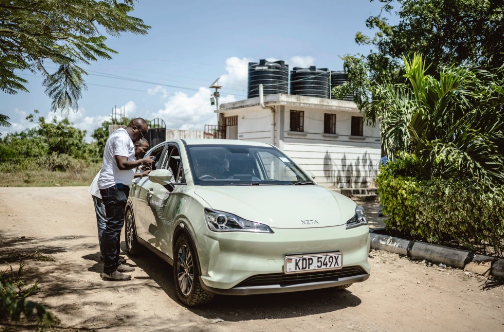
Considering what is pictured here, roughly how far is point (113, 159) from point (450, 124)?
17.4 feet

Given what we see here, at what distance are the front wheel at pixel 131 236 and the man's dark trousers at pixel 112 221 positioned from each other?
112 cm

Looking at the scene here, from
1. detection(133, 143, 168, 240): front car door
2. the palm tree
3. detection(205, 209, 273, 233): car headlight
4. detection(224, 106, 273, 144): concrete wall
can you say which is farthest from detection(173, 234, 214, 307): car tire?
detection(224, 106, 273, 144): concrete wall

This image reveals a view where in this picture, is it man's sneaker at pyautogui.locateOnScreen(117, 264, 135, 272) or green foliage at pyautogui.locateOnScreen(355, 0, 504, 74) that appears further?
green foliage at pyautogui.locateOnScreen(355, 0, 504, 74)

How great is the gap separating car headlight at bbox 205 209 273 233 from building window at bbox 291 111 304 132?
584 inches

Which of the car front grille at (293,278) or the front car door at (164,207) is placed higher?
the front car door at (164,207)

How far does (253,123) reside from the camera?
19.2m

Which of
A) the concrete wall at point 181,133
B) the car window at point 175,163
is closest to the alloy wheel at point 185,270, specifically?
the car window at point 175,163

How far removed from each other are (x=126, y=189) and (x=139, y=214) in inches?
31.1

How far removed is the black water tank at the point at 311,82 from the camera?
2027cm

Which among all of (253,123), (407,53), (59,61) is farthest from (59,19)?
(253,123)

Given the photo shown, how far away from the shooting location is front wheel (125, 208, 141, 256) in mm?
6520

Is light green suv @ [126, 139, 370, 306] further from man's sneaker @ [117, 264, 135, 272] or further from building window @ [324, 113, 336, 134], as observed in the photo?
building window @ [324, 113, 336, 134]

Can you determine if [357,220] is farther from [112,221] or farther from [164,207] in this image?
[112,221]

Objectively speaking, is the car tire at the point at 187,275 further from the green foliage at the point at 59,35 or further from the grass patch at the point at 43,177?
the grass patch at the point at 43,177
